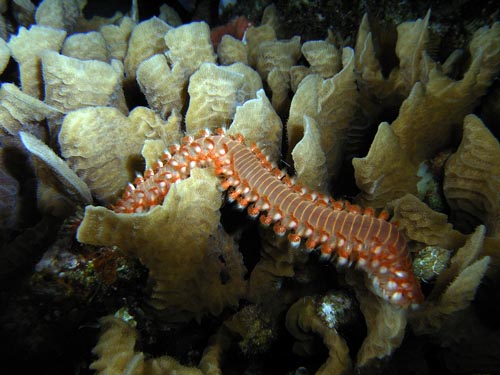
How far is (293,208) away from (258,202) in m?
0.37

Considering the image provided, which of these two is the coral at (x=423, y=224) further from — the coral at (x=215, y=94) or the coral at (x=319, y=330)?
the coral at (x=215, y=94)

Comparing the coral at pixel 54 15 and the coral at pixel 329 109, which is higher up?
the coral at pixel 54 15

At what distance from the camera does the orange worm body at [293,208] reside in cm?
274

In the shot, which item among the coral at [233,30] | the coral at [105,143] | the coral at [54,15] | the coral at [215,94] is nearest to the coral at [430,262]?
the coral at [215,94]

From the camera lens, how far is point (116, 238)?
259cm

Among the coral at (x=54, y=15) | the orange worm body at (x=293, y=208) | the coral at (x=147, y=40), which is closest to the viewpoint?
the orange worm body at (x=293, y=208)

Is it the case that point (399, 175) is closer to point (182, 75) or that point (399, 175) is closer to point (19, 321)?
point (182, 75)

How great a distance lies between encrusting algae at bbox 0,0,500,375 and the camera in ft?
9.17

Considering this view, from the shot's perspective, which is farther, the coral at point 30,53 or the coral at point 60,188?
the coral at point 30,53

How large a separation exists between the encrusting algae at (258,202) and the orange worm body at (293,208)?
0.05 feet

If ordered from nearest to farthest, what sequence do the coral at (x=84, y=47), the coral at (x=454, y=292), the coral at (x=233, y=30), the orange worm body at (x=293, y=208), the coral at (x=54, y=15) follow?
1. the coral at (x=454, y=292)
2. the orange worm body at (x=293, y=208)
3. the coral at (x=84, y=47)
4. the coral at (x=54, y=15)
5. the coral at (x=233, y=30)

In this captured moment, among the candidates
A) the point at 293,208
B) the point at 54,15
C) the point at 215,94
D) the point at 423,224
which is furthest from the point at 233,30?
the point at 423,224

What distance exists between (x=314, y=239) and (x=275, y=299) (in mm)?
1179

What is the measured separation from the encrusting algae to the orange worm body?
0.01 meters
